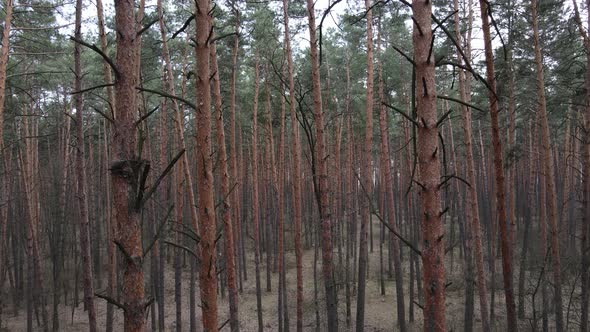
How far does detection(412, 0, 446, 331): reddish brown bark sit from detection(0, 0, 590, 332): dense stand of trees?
0.01 m

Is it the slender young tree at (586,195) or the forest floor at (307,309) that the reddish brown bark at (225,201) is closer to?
the forest floor at (307,309)

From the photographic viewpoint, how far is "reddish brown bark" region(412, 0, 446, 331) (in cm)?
260

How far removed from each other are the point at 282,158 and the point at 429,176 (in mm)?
14539

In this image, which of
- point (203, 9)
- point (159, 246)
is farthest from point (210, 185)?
point (159, 246)

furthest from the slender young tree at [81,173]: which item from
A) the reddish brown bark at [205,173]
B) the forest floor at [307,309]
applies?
the forest floor at [307,309]

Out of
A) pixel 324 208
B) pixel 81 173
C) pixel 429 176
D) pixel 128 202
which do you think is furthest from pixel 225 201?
pixel 429 176

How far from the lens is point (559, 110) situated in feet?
49.4

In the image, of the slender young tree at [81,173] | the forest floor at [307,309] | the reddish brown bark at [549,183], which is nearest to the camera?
the slender young tree at [81,173]

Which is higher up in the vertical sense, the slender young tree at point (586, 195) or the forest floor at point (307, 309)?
the slender young tree at point (586, 195)

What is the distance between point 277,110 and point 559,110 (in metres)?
11.7

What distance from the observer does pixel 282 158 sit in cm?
1714

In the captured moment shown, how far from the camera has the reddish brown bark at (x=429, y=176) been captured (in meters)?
2.60

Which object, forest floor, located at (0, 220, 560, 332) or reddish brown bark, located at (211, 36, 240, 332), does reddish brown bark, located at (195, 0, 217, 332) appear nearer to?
reddish brown bark, located at (211, 36, 240, 332)

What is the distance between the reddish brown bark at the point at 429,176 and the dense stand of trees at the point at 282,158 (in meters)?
0.01
